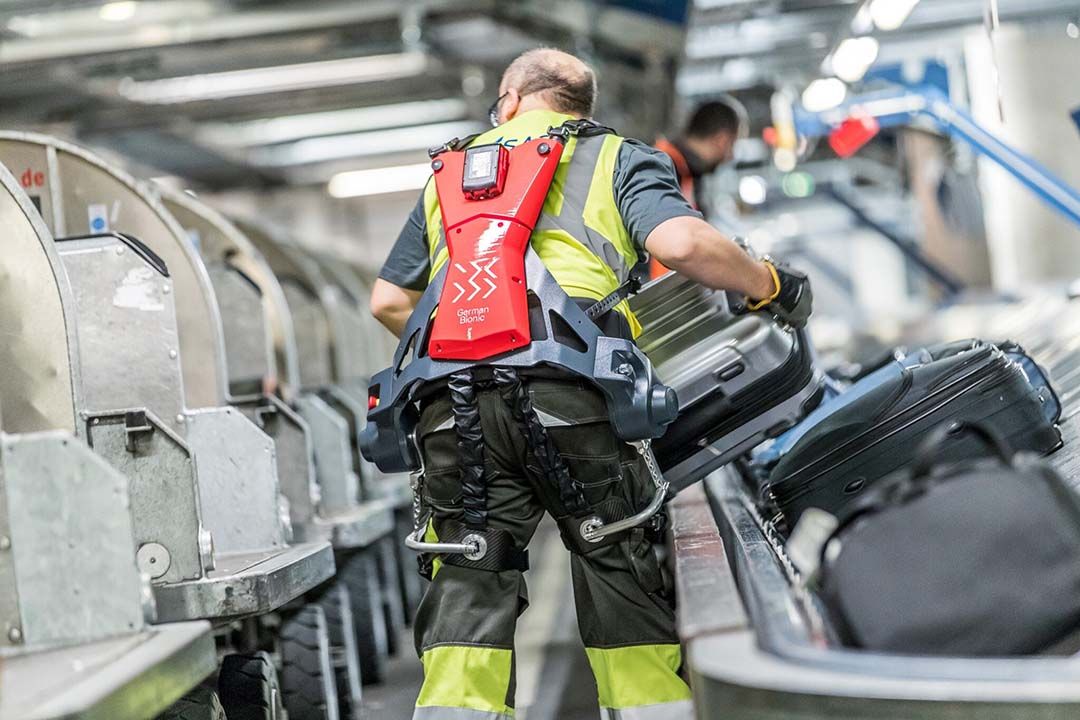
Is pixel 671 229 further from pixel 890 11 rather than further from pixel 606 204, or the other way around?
pixel 890 11

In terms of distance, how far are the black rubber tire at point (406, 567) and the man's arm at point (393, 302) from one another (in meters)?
4.40

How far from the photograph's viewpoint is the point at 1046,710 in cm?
214

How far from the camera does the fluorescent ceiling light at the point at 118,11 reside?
363 inches

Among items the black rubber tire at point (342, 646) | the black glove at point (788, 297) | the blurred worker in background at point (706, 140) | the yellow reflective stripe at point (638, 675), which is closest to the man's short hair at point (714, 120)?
the blurred worker in background at point (706, 140)

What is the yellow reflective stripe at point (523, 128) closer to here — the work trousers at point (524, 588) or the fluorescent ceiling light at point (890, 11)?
the work trousers at point (524, 588)

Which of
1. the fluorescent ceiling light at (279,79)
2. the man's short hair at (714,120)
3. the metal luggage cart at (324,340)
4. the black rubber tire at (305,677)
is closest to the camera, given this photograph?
the black rubber tire at (305,677)

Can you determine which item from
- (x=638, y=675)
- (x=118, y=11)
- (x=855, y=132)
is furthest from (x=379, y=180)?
(x=638, y=675)

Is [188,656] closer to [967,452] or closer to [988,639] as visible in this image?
[988,639]

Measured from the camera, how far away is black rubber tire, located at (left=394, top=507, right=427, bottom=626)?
8.34 meters

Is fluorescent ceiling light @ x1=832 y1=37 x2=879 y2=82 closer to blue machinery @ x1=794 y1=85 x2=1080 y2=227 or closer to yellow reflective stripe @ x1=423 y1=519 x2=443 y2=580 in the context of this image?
blue machinery @ x1=794 y1=85 x2=1080 y2=227

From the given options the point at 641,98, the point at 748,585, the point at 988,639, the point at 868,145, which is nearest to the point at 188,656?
the point at 748,585

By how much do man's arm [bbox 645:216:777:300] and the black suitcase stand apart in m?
0.63

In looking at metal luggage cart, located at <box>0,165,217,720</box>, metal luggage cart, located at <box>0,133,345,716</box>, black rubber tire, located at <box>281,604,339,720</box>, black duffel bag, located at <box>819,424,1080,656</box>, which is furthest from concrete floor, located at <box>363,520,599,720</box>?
black duffel bag, located at <box>819,424,1080,656</box>

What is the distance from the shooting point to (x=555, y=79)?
12.4ft
